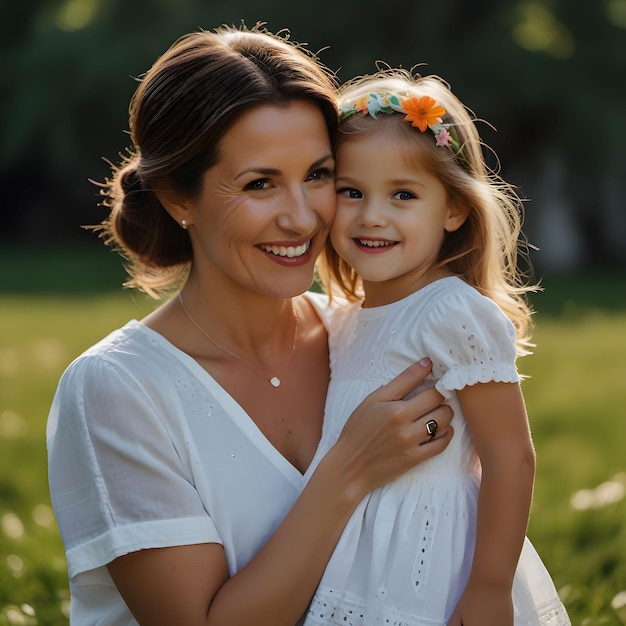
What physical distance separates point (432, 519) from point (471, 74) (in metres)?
14.3

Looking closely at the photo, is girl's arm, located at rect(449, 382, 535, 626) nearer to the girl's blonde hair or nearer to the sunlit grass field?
the girl's blonde hair

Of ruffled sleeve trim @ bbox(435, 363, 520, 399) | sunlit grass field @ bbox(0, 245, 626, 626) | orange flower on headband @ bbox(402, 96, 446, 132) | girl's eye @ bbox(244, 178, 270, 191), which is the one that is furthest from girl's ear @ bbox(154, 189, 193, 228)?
sunlit grass field @ bbox(0, 245, 626, 626)

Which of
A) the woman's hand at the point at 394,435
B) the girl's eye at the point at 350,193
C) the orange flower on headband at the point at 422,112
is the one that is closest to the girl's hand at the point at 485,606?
the woman's hand at the point at 394,435

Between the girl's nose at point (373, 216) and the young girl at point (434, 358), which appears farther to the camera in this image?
the girl's nose at point (373, 216)

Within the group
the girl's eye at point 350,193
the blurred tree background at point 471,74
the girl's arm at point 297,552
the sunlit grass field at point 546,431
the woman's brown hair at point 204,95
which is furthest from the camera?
the blurred tree background at point 471,74

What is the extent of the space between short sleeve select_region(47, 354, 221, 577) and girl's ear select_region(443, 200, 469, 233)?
2.92 feet

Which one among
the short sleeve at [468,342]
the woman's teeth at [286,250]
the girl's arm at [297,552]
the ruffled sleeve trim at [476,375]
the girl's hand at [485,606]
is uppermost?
the woman's teeth at [286,250]

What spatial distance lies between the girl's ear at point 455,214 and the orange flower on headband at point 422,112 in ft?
0.75

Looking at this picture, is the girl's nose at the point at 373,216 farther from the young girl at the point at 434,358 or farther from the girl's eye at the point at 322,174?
the girl's eye at the point at 322,174

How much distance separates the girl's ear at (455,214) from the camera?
280 cm

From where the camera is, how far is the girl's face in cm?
269

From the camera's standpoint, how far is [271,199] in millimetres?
2672

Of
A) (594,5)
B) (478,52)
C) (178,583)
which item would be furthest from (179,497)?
(594,5)

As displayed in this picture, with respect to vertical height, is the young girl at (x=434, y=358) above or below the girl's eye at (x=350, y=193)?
below
